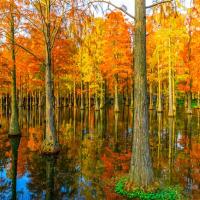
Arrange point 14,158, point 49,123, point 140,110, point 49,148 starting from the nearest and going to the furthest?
point 140,110 → point 14,158 → point 49,148 → point 49,123

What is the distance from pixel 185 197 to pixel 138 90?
366cm

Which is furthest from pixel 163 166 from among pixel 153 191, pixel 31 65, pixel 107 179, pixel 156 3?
pixel 31 65

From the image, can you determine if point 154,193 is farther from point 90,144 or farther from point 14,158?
point 90,144

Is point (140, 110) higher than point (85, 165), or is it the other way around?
point (140, 110)

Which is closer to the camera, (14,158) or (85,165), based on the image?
(85,165)

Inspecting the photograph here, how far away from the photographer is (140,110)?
9.11 meters

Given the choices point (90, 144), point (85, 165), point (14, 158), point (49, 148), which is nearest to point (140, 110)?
point (85, 165)

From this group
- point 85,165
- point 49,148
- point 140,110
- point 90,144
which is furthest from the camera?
point 90,144

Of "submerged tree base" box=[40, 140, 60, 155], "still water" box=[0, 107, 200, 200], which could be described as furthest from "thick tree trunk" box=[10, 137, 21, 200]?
"submerged tree base" box=[40, 140, 60, 155]

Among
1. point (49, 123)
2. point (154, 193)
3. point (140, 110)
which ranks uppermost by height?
point (140, 110)

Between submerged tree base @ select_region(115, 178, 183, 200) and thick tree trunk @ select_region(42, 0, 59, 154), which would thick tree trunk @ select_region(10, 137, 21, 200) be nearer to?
thick tree trunk @ select_region(42, 0, 59, 154)

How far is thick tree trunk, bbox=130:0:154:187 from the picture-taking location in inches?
354

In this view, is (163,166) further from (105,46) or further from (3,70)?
(105,46)

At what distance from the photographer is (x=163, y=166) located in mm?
12164
